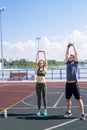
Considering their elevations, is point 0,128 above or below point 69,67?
below

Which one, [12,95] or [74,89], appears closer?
[74,89]

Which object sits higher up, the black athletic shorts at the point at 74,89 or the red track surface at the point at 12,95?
the black athletic shorts at the point at 74,89

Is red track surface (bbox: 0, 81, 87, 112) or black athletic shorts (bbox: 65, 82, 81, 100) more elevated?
black athletic shorts (bbox: 65, 82, 81, 100)

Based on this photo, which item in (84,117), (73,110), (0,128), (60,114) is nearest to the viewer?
(0,128)

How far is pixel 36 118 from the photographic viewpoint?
10336 millimetres

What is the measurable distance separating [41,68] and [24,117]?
5.52 feet

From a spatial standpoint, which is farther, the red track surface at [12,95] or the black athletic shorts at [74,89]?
the red track surface at [12,95]

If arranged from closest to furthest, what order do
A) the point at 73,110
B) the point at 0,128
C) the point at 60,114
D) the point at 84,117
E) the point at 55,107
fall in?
the point at 0,128 < the point at 84,117 < the point at 60,114 < the point at 73,110 < the point at 55,107

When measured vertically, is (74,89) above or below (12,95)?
above

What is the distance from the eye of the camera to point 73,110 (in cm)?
1188

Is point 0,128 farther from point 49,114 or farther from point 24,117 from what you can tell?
point 49,114

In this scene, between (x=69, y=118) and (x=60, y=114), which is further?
Answer: (x=60, y=114)

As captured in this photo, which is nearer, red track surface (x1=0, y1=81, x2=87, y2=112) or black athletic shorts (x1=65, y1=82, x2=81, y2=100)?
black athletic shorts (x1=65, y1=82, x2=81, y2=100)

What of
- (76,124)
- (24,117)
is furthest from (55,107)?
(76,124)
